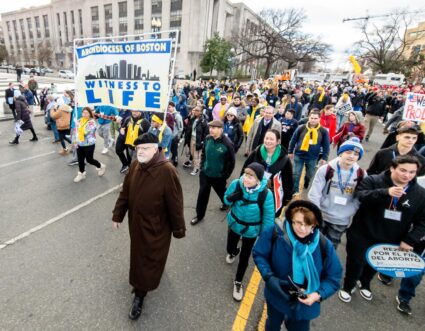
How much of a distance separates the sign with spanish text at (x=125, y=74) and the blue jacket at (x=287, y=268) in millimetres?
2533

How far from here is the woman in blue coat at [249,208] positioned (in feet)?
8.89

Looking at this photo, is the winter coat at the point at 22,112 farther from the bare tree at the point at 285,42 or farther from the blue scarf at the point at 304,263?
the bare tree at the point at 285,42

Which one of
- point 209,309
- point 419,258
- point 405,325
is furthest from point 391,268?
point 209,309

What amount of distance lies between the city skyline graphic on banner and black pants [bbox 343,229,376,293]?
3356mm

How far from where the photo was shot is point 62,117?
24.3 ft

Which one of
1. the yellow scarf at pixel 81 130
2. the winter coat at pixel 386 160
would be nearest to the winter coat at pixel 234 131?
the winter coat at pixel 386 160

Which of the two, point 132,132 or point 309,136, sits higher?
point 309,136

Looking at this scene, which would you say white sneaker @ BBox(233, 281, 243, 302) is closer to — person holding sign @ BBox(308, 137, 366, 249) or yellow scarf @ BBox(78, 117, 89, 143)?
person holding sign @ BBox(308, 137, 366, 249)

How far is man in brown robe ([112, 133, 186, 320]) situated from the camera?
2.49 m

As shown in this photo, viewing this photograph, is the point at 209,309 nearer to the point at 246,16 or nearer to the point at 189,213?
the point at 189,213

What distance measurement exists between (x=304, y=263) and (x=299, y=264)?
0.14 ft

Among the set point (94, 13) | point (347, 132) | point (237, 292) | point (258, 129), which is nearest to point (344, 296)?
point (237, 292)

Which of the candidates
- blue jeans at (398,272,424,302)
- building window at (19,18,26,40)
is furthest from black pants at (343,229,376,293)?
building window at (19,18,26,40)

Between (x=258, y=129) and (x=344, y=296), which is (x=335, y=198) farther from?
(x=258, y=129)
